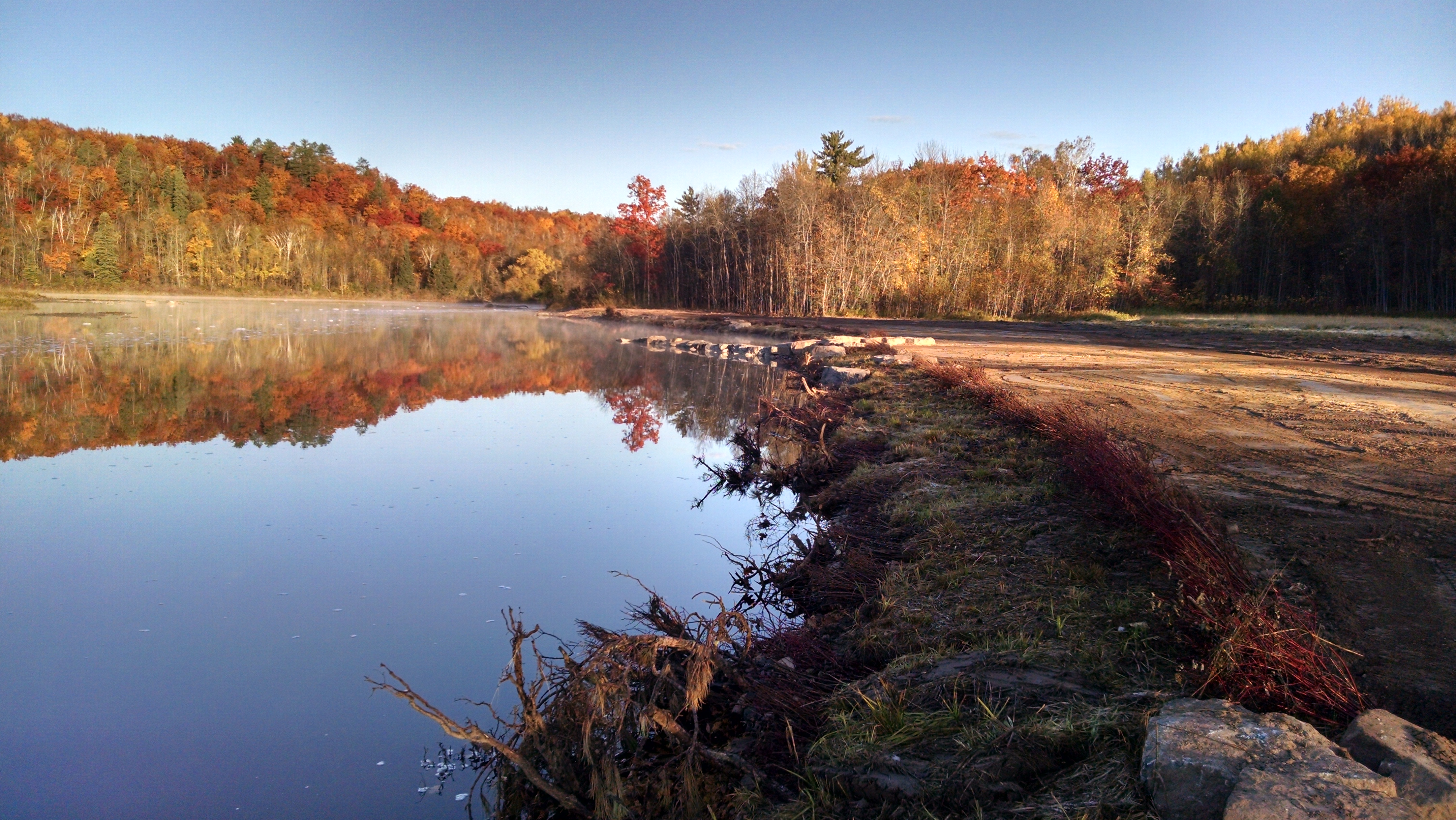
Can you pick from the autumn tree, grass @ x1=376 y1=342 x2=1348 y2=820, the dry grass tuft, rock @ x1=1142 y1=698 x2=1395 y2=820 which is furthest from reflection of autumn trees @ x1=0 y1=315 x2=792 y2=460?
the autumn tree

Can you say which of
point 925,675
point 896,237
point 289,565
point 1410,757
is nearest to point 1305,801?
point 1410,757

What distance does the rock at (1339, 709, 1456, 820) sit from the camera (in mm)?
2188

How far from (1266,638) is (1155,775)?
1057 millimetres

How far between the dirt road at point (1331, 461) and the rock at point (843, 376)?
2.47 meters

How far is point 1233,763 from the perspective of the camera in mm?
2432

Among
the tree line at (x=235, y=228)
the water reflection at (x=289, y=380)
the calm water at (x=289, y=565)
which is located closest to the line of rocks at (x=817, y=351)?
the water reflection at (x=289, y=380)

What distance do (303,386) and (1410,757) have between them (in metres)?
17.7

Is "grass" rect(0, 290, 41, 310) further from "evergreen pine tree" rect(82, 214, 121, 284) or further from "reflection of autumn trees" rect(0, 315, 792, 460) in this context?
"evergreen pine tree" rect(82, 214, 121, 284)

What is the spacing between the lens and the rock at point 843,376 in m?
14.6

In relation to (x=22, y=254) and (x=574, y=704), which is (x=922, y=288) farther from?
(x=22, y=254)

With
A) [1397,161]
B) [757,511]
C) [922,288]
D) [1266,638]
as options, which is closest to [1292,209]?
[1397,161]

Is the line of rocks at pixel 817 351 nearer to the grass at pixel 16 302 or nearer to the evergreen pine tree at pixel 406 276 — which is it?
the grass at pixel 16 302

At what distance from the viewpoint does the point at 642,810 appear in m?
3.22

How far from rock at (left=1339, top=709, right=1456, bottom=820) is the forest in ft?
122
